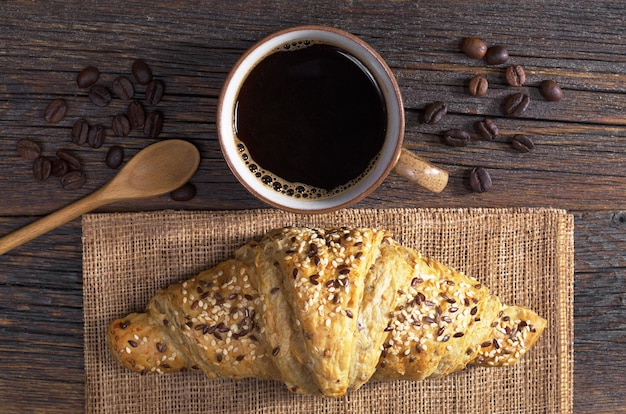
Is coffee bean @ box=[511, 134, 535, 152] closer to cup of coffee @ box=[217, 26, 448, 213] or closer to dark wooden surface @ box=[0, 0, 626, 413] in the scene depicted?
dark wooden surface @ box=[0, 0, 626, 413]

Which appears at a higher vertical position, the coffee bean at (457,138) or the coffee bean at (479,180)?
the coffee bean at (457,138)

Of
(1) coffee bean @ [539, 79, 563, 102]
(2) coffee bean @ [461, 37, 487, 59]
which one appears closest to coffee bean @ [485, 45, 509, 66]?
(2) coffee bean @ [461, 37, 487, 59]

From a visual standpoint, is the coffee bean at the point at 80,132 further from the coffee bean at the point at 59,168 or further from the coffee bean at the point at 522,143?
the coffee bean at the point at 522,143

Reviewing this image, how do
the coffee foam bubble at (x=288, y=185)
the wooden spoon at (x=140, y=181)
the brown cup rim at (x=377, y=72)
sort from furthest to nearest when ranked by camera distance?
Answer: the wooden spoon at (x=140, y=181)
the coffee foam bubble at (x=288, y=185)
the brown cup rim at (x=377, y=72)

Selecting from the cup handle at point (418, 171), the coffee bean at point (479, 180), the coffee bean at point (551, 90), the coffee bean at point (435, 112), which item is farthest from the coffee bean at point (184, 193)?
the coffee bean at point (551, 90)

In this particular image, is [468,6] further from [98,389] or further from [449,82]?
[98,389]
